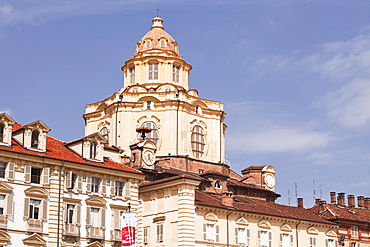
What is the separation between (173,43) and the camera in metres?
108

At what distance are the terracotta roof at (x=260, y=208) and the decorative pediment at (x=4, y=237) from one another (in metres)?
20.4

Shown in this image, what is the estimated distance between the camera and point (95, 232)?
61531mm

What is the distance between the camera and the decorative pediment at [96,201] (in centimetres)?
6176

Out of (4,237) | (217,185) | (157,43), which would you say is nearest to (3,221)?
(4,237)

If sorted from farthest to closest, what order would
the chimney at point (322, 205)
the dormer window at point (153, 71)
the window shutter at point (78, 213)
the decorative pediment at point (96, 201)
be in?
1. the dormer window at point (153, 71)
2. the chimney at point (322, 205)
3. the decorative pediment at point (96, 201)
4. the window shutter at point (78, 213)

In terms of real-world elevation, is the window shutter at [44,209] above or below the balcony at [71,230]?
above

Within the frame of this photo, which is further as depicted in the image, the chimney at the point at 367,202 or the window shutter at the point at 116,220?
the chimney at the point at 367,202

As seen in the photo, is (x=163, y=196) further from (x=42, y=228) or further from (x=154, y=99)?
(x=154, y=99)

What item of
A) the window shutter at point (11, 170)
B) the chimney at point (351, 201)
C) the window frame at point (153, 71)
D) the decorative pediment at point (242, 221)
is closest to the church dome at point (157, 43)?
the window frame at point (153, 71)

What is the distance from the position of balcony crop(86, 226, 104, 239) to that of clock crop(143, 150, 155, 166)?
69.2 ft

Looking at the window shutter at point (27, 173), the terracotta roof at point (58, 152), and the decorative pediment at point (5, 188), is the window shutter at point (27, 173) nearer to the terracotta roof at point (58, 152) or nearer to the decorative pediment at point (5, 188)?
the terracotta roof at point (58, 152)

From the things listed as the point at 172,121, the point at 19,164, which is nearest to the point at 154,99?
the point at 172,121

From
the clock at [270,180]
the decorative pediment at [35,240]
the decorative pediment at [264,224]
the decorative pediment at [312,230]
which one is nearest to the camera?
the decorative pediment at [35,240]

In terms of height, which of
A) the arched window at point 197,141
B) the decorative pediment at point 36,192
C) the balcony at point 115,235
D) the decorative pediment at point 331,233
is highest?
the arched window at point 197,141
